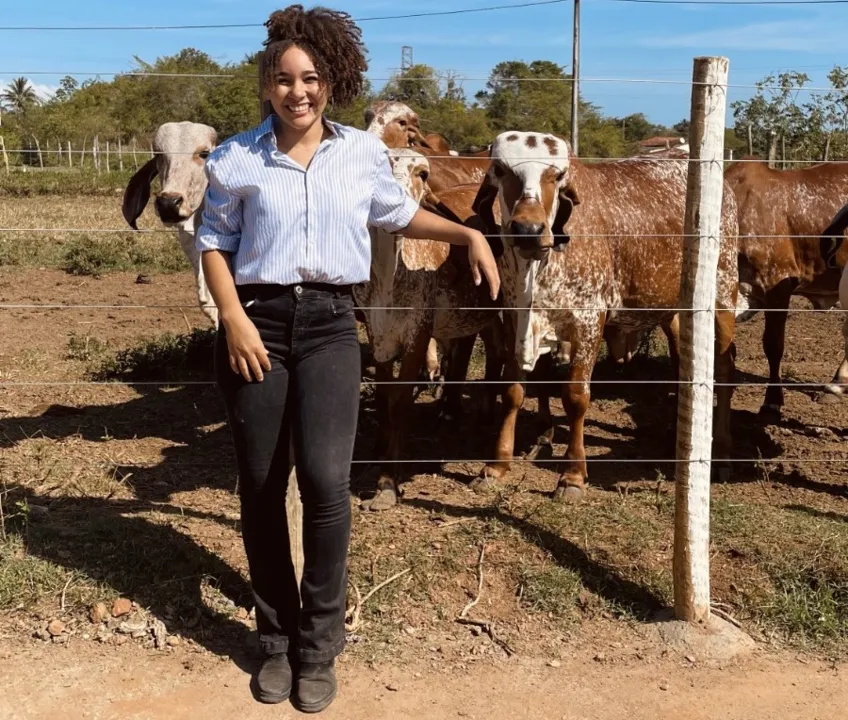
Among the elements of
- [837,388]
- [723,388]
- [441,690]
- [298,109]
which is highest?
[298,109]

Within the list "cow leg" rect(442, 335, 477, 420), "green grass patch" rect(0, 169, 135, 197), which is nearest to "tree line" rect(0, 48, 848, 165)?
"green grass patch" rect(0, 169, 135, 197)

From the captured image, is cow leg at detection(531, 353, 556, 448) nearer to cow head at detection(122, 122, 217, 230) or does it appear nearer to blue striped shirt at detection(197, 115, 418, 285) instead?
cow head at detection(122, 122, 217, 230)

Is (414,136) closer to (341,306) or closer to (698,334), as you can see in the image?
(698,334)

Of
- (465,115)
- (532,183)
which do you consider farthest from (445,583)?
(465,115)

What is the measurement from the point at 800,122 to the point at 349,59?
784 inches

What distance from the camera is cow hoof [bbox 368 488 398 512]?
508cm

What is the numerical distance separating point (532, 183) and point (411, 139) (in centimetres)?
272

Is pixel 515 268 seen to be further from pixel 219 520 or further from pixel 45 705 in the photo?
pixel 45 705

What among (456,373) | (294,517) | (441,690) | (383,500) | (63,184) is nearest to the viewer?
(441,690)

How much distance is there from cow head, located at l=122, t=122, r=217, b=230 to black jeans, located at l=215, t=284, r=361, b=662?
259 cm

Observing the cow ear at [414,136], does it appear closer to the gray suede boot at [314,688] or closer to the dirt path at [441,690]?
the dirt path at [441,690]

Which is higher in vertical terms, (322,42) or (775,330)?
(322,42)

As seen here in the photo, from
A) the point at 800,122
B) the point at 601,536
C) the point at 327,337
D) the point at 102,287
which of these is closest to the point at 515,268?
the point at 601,536

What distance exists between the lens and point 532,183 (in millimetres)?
4945
